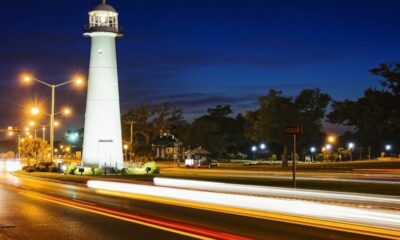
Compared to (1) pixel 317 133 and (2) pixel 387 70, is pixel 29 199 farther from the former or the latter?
(1) pixel 317 133

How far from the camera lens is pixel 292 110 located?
75188 mm

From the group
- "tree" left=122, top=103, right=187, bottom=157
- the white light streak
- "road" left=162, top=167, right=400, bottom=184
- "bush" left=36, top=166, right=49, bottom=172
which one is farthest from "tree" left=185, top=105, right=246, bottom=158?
the white light streak

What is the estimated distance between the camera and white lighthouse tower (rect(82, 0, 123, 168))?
51.2 metres

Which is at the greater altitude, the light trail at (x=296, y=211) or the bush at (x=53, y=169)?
the bush at (x=53, y=169)

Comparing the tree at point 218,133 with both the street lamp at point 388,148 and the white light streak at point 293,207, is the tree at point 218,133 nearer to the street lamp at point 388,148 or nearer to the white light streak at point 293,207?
the street lamp at point 388,148

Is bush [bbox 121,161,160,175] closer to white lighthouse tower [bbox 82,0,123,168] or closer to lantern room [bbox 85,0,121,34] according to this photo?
white lighthouse tower [bbox 82,0,123,168]

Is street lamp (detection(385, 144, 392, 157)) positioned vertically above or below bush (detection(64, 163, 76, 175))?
above

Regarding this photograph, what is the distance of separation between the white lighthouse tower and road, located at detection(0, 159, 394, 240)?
2915 centimetres

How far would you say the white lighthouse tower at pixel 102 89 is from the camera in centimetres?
5122

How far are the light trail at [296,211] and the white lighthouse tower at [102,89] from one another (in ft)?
84.6

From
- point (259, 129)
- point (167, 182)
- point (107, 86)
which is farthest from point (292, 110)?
point (167, 182)

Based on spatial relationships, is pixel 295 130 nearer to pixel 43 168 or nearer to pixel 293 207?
pixel 293 207

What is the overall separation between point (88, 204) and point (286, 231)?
9.83 metres

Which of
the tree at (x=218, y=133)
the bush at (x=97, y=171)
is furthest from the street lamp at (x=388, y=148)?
the bush at (x=97, y=171)
